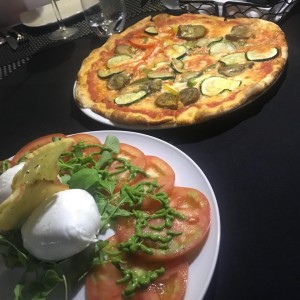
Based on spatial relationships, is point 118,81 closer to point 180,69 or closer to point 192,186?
point 180,69

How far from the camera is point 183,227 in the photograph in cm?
102

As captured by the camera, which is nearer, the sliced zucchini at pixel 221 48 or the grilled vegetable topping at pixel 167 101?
the grilled vegetable topping at pixel 167 101

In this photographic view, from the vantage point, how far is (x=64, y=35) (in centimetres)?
233

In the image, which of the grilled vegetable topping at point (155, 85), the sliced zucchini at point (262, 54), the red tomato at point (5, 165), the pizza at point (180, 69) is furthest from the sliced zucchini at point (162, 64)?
the red tomato at point (5, 165)

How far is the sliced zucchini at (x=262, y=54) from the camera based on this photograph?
65.6 inches

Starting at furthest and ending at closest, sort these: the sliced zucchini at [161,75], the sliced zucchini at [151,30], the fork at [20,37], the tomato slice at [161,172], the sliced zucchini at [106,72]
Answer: the fork at [20,37]
the sliced zucchini at [151,30]
the sliced zucchini at [106,72]
the sliced zucchini at [161,75]
the tomato slice at [161,172]

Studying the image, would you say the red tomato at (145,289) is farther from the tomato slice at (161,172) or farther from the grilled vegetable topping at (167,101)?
the grilled vegetable topping at (167,101)

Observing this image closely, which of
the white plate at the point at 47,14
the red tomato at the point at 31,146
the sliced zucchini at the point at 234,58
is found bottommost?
the sliced zucchini at the point at 234,58

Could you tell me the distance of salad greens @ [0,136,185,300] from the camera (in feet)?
3.06

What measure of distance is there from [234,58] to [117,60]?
0.56 meters

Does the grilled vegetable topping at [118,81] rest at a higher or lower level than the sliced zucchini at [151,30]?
lower

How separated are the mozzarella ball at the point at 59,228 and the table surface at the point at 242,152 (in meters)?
0.36

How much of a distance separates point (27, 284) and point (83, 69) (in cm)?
117

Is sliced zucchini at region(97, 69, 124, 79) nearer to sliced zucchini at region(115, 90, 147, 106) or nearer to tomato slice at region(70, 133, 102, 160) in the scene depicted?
sliced zucchini at region(115, 90, 147, 106)
